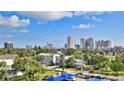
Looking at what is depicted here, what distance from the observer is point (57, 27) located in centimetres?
358

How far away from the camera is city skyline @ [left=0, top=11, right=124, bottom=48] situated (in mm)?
3516

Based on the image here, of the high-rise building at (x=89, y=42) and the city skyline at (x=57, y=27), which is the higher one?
the city skyline at (x=57, y=27)

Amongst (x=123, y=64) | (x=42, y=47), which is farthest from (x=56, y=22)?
(x=123, y=64)

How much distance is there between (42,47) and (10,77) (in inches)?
18.9

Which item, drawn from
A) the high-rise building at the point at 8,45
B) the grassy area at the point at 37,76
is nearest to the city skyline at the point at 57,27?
the high-rise building at the point at 8,45

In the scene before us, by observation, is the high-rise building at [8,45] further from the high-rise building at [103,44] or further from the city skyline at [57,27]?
the high-rise building at [103,44]

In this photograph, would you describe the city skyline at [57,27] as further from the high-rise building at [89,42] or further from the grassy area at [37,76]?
the grassy area at [37,76]

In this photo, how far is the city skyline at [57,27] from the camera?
3.52 metres

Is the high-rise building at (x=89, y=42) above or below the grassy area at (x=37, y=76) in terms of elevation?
above

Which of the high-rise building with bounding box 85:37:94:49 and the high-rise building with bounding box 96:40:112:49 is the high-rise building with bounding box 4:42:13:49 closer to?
the high-rise building with bounding box 85:37:94:49

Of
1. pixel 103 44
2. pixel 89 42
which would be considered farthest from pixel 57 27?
pixel 103 44

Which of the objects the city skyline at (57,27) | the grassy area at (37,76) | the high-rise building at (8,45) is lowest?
the grassy area at (37,76)

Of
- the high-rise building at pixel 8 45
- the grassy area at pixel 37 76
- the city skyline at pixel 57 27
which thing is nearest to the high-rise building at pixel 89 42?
the city skyline at pixel 57 27

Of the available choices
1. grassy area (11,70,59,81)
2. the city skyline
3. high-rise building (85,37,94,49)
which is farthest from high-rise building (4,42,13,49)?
high-rise building (85,37,94,49)
